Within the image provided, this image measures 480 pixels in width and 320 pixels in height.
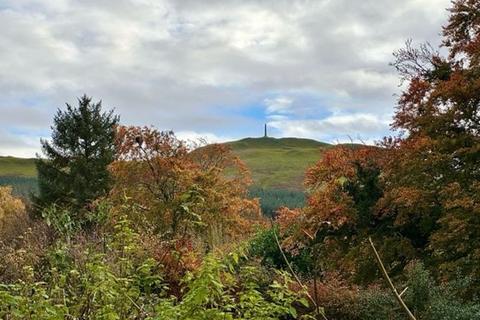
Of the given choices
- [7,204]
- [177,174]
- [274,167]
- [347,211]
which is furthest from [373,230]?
[274,167]

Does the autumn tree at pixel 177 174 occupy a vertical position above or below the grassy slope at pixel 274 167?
below

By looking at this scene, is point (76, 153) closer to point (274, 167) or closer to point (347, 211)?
point (347, 211)

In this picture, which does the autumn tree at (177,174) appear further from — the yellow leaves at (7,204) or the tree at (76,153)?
the yellow leaves at (7,204)

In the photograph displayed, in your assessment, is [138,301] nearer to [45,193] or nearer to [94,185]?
[94,185]

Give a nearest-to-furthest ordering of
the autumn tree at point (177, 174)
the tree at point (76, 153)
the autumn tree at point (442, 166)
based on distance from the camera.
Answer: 1. the autumn tree at point (442, 166)
2. the autumn tree at point (177, 174)
3. the tree at point (76, 153)

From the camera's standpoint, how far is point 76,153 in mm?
39062

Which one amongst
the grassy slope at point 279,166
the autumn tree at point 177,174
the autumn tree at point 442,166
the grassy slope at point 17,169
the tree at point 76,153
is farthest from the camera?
the grassy slope at point 17,169

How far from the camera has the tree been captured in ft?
122

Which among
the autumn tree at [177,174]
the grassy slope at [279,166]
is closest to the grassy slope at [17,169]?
the grassy slope at [279,166]

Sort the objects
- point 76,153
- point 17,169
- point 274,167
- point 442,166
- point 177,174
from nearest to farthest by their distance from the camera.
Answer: point 442,166
point 177,174
point 76,153
point 274,167
point 17,169

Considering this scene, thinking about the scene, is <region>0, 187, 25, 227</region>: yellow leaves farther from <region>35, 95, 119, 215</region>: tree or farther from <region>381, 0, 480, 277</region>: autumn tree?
<region>381, 0, 480, 277</region>: autumn tree

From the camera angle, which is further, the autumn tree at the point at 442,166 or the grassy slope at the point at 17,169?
the grassy slope at the point at 17,169

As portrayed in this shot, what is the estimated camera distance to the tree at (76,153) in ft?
122

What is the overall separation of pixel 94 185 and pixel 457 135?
94.3 feet
